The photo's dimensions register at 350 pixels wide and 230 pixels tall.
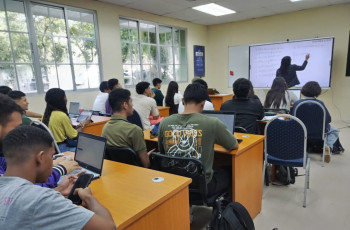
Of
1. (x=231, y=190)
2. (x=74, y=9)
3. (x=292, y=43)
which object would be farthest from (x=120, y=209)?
(x=292, y=43)

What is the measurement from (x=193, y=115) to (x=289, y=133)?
3.58ft

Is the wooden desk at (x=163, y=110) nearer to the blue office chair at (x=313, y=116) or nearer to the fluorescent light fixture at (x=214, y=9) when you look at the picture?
the blue office chair at (x=313, y=116)

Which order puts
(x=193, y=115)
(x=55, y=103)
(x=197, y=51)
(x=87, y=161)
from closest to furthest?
(x=87, y=161), (x=193, y=115), (x=55, y=103), (x=197, y=51)

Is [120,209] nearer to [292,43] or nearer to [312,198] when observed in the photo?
[312,198]

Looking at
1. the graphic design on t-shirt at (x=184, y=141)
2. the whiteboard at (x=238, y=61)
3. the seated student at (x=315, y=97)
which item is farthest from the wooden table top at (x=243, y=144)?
the whiteboard at (x=238, y=61)

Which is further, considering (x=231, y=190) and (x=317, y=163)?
(x=317, y=163)

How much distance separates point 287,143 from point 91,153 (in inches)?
69.3

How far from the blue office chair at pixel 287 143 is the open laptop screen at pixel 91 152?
1583mm

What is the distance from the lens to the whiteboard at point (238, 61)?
275 inches

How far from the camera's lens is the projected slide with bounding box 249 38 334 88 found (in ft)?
18.5

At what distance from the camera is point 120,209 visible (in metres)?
1.02

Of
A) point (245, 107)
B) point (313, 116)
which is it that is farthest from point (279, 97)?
point (245, 107)

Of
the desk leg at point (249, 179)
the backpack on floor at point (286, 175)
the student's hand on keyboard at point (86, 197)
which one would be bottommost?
the backpack on floor at point (286, 175)

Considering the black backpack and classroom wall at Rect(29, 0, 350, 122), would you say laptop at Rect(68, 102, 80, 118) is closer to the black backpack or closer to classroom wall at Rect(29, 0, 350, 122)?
classroom wall at Rect(29, 0, 350, 122)
